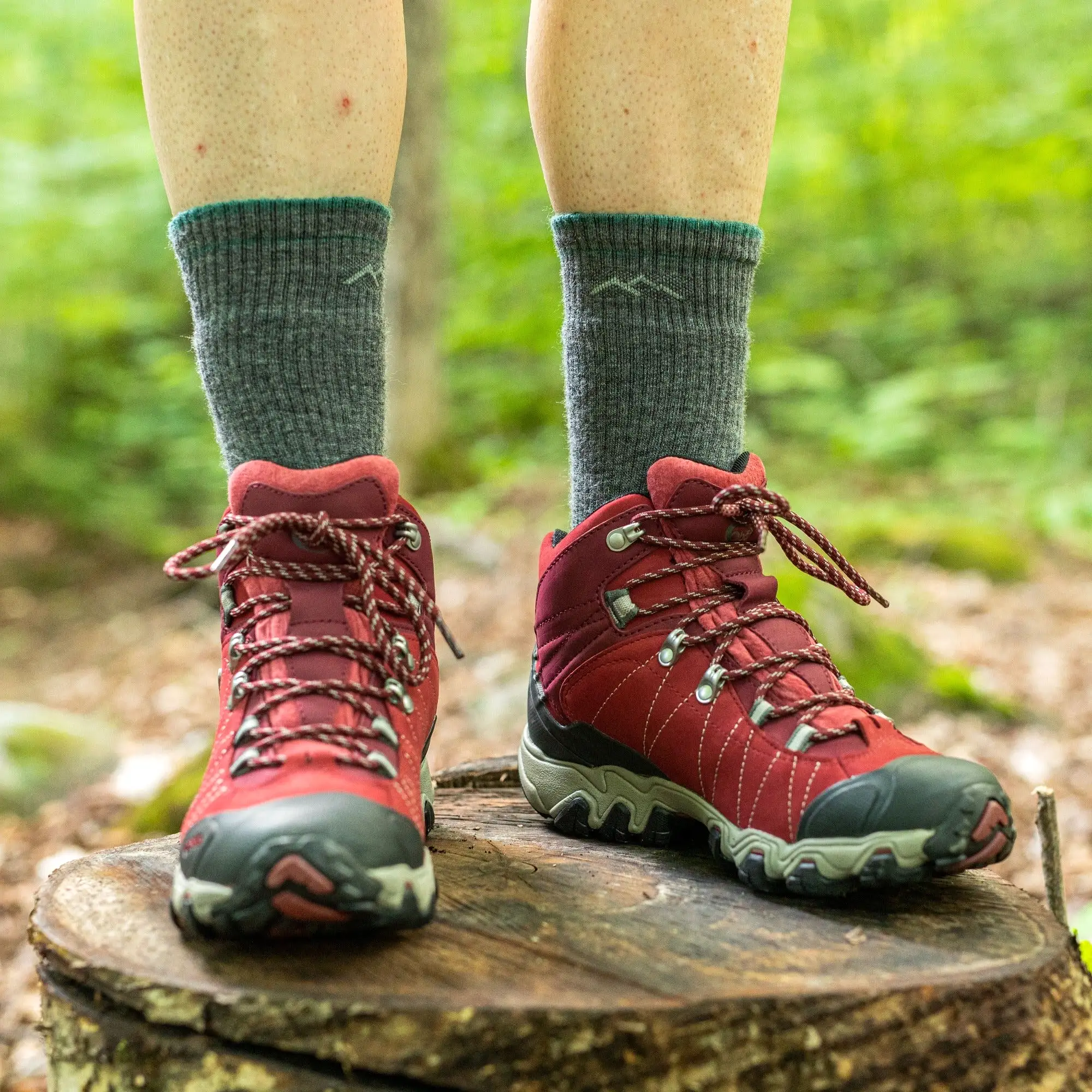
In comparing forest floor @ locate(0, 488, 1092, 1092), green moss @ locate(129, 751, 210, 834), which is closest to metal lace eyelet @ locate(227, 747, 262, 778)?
forest floor @ locate(0, 488, 1092, 1092)

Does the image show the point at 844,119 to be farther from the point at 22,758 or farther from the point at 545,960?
the point at 545,960

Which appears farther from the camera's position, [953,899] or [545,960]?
[953,899]

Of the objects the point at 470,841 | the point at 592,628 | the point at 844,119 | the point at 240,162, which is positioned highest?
the point at 844,119

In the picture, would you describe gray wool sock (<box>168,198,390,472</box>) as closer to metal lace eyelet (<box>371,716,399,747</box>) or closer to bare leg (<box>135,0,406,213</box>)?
bare leg (<box>135,0,406,213</box>)

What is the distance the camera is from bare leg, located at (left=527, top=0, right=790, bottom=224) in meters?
1.21

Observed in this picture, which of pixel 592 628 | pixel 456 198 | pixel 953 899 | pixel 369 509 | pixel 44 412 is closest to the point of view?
pixel 953 899

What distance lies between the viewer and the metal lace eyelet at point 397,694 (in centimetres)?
104

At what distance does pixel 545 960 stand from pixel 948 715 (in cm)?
266

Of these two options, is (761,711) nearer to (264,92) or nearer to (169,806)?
(264,92)

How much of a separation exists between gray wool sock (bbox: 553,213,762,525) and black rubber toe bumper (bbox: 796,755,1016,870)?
0.46m

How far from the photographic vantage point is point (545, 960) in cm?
84

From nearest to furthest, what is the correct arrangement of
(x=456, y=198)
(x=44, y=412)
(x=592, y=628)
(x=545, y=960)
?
(x=545, y=960)
(x=592, y=628)
(x=456, y=198)
(x=44, y=412)

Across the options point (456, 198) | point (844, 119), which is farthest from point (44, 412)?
point (844, 119)

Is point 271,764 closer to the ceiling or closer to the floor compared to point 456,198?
closer to the floor
